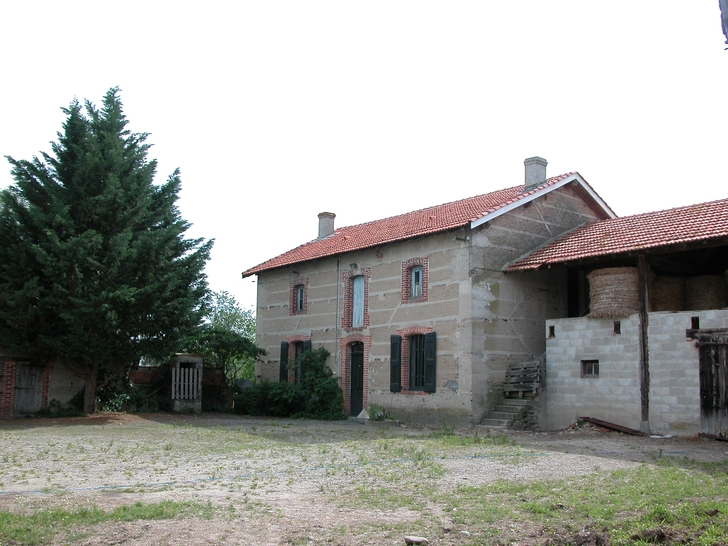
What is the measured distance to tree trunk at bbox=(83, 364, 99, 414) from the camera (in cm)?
2128

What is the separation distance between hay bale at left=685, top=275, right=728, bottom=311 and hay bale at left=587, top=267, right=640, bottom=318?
156 cm

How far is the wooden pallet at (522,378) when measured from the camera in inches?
734

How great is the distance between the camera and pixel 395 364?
69.3 ft

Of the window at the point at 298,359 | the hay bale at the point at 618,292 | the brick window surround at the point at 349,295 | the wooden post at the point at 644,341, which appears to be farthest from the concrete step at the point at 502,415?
the window at the point at 298,359

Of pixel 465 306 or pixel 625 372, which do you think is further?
pixel 465 306

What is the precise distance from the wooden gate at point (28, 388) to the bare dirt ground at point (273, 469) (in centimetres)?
256

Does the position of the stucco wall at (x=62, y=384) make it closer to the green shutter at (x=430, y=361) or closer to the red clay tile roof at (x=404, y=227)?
the red clay tile roof at (x=404, y=227)

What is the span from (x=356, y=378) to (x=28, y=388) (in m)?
9.74

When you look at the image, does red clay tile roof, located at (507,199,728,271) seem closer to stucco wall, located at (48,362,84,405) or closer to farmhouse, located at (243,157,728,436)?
Answer: farmhouse, located at (243,157,728,436)

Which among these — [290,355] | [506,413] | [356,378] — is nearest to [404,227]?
[356,378]

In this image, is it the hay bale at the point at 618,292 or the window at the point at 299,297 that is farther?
the window at the point at 299,297

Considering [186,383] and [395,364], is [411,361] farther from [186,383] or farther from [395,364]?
[186,383]

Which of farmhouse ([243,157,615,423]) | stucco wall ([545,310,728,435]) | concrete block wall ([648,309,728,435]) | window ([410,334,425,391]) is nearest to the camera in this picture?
concrete block wall ([648,309,728,435])

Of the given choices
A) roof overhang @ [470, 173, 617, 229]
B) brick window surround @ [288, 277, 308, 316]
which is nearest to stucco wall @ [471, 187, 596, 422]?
roof overhang @ [470, 173, 617, 229]
